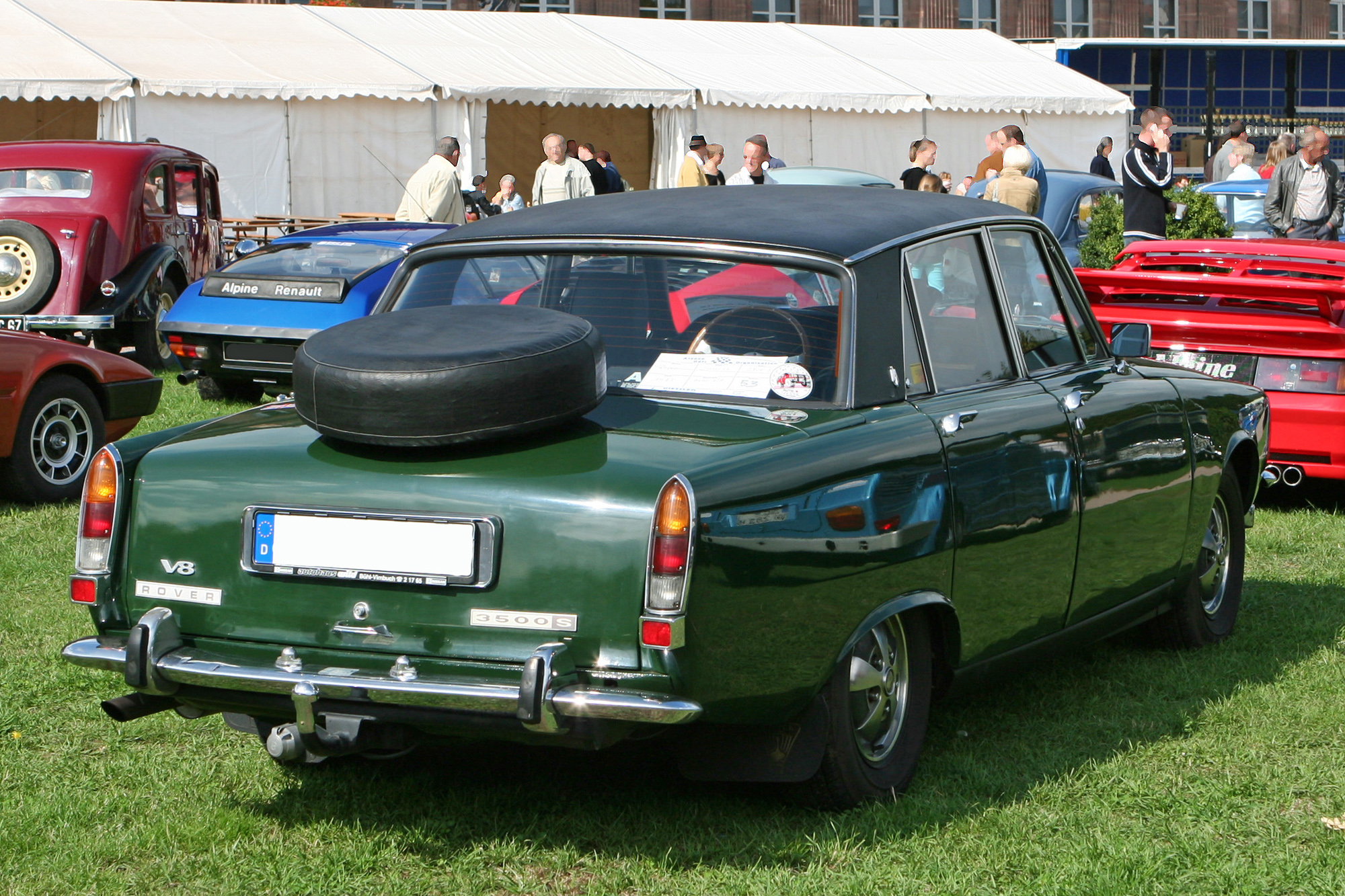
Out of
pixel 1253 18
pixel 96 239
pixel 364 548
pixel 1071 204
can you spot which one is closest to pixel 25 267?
pixel 96 239

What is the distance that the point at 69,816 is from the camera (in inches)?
160

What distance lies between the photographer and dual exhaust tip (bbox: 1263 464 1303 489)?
783 centimetres

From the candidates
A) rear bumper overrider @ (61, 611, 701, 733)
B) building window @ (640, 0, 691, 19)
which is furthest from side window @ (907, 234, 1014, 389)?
building window @ (640, 0, 691, 19)

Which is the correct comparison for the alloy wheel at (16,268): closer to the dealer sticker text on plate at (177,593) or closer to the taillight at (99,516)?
the taillight at (99,516)

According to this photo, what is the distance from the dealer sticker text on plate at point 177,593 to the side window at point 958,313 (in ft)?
6.36

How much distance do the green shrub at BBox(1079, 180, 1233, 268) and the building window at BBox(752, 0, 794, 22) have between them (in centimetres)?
3488

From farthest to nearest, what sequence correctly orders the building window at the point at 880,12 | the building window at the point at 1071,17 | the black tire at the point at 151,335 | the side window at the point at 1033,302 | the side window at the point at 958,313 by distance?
the building window at the point at 1071,17 → the building window at the point at 880,12 → the black tire at the point at 151,335 → the side window at the point at 1033,302 → the side window at the point at 958,313

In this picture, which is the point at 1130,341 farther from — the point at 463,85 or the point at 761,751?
the point at 463,85

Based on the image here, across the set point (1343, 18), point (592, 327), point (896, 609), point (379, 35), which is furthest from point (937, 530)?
point (1343, 18)

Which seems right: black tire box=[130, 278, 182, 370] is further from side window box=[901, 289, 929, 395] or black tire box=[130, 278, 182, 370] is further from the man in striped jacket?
side window box=[901, 289, 929, 395]

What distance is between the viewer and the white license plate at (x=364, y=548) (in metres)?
3.52

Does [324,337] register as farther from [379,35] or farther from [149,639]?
[379,35]

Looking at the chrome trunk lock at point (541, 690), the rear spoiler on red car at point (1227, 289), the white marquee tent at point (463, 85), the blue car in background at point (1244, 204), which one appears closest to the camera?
the chrome trunk lock at point (541, 690)

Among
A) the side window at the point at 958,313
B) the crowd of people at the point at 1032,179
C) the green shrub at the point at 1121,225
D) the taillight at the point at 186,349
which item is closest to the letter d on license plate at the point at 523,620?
the side window at the point at 958,313
